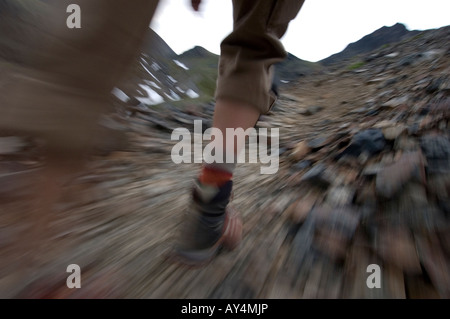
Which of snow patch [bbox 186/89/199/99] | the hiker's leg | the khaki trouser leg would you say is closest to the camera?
the hiker's leg

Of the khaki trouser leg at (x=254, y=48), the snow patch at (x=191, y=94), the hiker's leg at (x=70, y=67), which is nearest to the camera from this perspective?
the hiker's leg at (x=70, y=67)

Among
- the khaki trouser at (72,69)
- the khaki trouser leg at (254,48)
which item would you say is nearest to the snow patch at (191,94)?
the khaki trouser leg at (254,48)

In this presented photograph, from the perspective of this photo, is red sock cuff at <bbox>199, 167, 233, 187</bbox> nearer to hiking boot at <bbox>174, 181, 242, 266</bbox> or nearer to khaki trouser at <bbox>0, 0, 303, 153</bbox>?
hiking boot at <bbox>174, 181, 242, 266</bbox>

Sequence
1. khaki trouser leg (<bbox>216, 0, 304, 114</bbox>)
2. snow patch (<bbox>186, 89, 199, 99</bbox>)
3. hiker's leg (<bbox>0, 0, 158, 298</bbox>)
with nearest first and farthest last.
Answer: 1. hiker's leg (<bbox>0, 0, 158, 298</bbox>)
2. khaki trouser leg (<bbox>216, 0, 304, 114</bbox>)
3. snow patch (<bbox>186, 89, 199, 99</bbox>)

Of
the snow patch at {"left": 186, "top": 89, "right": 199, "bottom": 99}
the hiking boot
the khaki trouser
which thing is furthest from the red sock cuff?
the snow patch at {"left": 186, "top": 89, "right": 199, "bottom": 99}

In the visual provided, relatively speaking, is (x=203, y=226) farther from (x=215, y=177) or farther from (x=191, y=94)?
(x=191, y=94)

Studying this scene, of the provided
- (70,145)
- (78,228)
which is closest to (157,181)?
(78,228)

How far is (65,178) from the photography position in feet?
1.89

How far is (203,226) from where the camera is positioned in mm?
717

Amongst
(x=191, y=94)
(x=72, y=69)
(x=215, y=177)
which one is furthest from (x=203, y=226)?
(x=191, y=94)

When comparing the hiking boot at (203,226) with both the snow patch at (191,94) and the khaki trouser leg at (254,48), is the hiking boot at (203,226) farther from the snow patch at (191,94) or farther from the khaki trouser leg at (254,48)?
the snow patch at (191,94)

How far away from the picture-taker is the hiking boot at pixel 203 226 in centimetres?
71

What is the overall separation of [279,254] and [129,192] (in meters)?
0.77

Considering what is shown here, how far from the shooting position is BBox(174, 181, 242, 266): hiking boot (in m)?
0.71
